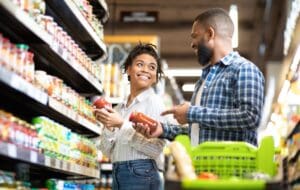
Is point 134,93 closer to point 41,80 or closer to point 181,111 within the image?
point 41,80

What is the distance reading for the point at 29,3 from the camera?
3.57 m

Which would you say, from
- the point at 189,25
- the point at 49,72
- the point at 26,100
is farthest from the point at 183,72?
the point at 26,100

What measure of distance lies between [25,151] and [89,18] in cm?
203

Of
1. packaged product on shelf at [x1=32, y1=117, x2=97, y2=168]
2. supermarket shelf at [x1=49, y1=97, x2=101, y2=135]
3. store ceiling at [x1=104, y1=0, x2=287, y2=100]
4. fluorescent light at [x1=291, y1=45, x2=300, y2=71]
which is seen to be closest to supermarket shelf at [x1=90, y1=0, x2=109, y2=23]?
supermarket shelf at [x1=49, y1=97, x2=101, y2=135]

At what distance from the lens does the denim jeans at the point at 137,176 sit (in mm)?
4051

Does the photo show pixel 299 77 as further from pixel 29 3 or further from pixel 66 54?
pixel 29 3

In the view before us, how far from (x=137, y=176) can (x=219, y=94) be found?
1047 millimetres

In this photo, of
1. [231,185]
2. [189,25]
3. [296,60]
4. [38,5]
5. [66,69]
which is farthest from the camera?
[189,25]

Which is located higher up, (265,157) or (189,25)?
(189,25)

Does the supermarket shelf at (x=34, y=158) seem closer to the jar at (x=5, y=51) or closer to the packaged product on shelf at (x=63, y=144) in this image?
the packaged product on shelf at (x=63, y=144)

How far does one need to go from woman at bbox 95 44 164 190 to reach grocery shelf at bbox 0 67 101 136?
0.38m

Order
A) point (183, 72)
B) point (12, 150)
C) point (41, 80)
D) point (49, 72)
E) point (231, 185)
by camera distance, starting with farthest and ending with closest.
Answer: point (183, 72), point (49, 72), point (41, 80), point (12, 150), point (231, 185)

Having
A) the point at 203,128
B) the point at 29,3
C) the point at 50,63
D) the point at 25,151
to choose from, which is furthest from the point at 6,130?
the point at 50,63

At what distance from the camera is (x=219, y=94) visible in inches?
131
